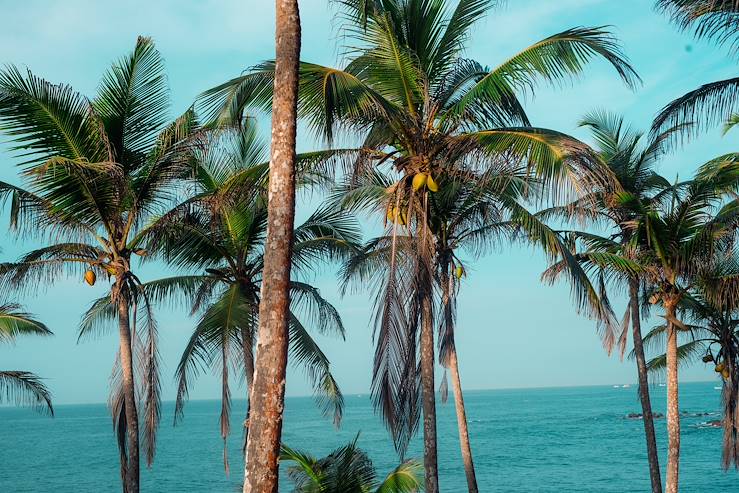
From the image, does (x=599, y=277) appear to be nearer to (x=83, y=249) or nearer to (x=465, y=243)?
(x=465, y=243)

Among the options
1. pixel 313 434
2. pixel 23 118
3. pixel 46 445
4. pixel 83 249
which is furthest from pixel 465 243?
pixel 46 445

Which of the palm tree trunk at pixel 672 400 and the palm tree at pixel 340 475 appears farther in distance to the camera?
the palm tree trunk at pixel 672 400

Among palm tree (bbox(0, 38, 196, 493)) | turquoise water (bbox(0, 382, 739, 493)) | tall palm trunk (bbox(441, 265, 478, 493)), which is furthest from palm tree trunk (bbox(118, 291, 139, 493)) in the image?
turquoise water (bbox(0, 382, 739, 493))

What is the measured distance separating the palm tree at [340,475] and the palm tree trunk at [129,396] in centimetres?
291

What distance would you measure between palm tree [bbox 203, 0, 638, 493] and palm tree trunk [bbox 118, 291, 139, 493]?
420 centimetres

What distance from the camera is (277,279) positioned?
7.55 m

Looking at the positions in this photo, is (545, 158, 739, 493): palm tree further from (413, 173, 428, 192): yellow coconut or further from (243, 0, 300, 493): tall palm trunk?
(243, 0, 300, 493): tall palm trunk

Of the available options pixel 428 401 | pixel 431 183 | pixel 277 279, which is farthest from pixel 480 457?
pixel 277 279

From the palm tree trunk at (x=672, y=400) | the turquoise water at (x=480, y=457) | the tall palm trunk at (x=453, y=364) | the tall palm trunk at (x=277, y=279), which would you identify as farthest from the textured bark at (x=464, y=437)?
the turquoise water at (x=480, y=457)

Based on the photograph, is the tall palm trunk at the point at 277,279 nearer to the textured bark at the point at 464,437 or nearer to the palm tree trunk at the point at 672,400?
the textured bark at the point at 464,437

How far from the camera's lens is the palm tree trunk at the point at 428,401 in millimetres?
11961

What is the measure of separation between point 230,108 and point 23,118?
4.14 m

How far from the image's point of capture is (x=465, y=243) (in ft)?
49.3

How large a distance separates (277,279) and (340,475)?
4.02 metres
